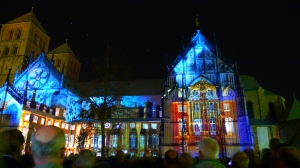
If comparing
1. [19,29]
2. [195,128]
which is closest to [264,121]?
[195,128]

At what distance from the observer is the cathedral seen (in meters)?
37.6

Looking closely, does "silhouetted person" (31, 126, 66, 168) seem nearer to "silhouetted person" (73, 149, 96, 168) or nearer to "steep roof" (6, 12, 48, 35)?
"silhouetted person" (73, 149, 96, 168)

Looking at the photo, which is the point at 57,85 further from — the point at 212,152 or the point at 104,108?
the point at 212,152

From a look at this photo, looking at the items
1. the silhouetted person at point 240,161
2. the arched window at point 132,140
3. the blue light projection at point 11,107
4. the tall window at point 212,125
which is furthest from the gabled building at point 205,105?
the silhouetted person at point 240,161

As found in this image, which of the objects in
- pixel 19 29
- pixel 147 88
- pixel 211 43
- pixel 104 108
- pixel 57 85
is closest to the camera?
pixel 104 108

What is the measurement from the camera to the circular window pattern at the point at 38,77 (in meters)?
49.6

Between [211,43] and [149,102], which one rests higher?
[211,43]

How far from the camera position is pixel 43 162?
329cm

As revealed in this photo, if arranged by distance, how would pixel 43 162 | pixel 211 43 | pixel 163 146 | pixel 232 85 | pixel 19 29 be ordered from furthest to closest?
pixel 19 29 < pixel 211 43 < pixel 232 85 < pixel 163 146 < pixel 43 162

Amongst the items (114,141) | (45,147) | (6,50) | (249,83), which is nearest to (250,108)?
(249,83)

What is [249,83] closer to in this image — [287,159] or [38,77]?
[38,77]

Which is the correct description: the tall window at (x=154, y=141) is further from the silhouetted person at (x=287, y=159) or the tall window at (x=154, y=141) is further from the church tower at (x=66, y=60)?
the silhouetted person at (x=287, y=159)

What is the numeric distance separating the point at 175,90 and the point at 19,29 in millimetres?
50806

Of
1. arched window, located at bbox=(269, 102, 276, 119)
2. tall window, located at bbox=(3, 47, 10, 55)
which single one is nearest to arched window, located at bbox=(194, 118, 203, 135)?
arched window, located at bbox=(269, 102, 276, 119)
